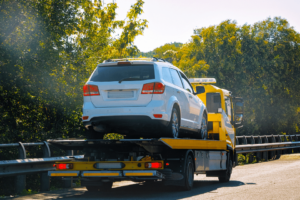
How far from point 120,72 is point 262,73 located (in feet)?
119

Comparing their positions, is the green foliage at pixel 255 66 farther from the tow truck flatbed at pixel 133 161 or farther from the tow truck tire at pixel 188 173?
the tow truck flatbed at pixel 133 161

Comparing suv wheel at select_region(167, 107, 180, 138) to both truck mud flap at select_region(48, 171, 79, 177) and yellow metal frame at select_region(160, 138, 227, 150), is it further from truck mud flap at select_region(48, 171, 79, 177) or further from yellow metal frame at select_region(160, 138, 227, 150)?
truck mud flap at select_region(48, 171, 79, 177)

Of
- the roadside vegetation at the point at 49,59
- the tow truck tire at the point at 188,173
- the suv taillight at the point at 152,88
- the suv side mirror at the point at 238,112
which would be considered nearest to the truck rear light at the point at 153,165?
the tow truck tire at the point at 188,173

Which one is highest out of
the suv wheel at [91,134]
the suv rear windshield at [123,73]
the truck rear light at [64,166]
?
the suv rear windshield at [123,73]

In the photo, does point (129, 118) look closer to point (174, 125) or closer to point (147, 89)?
point (147, 89)

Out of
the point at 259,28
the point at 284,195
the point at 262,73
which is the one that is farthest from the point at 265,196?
the point at 259,28

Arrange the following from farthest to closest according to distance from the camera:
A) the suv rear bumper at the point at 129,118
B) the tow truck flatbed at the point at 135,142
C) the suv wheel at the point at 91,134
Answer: the suv wheel at the point at 91,134
the suv rear bumper at the point at 129,118
the tow truck flatbed at the point at 135,142

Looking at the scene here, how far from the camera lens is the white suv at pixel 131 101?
827cm

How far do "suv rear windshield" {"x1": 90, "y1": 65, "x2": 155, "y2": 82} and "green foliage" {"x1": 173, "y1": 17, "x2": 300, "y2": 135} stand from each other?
107 feet

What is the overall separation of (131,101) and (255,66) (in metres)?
35.9

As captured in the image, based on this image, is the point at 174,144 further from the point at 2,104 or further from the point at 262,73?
the point at 262,73

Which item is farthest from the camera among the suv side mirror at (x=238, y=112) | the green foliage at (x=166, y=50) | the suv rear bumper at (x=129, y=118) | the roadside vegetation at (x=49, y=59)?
the green foliage at (x=166, y=50)

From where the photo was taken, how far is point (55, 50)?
595 inches

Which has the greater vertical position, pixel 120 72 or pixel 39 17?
pixel 39 17
